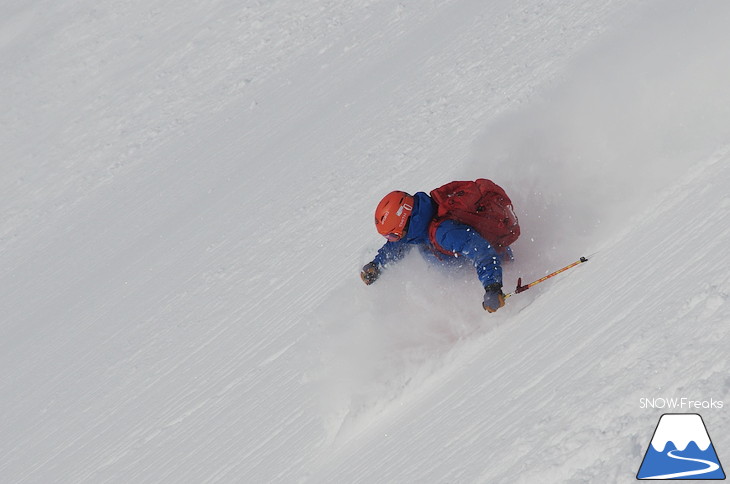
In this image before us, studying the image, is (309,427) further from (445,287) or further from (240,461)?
(445,287)

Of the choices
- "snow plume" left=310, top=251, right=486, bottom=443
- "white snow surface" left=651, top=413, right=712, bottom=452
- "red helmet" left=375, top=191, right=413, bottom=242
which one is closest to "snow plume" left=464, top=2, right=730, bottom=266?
"snow plume" left=310, top=251, right=486, bottom=443

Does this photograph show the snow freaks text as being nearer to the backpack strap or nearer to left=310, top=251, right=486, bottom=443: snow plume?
left=310, top=251, right=486, bottom=443: snow plume

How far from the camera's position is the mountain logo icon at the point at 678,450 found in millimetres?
2779

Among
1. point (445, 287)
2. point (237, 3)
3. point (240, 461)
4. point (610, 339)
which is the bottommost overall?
point (240, 461)

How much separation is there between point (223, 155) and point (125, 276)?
269 cm

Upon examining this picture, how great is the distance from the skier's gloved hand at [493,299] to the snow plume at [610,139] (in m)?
0.81

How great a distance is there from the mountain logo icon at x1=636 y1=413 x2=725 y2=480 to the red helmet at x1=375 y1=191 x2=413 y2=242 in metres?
3.10

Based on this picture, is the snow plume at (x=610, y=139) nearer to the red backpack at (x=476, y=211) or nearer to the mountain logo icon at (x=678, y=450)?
the red backpack at (x=476, y=211)

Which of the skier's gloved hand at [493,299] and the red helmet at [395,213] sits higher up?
the red helmet at [395,213]

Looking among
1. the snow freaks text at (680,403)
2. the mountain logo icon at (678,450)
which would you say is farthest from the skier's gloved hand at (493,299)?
the mountain logo icon at (678,450)

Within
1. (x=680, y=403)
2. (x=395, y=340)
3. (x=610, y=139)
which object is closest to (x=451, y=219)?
(x=395, y=340)

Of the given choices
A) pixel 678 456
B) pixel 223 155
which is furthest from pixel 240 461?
pixel 223 155

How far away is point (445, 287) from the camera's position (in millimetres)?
6172

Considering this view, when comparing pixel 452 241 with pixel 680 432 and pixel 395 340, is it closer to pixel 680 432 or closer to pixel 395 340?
pixel 395 340
